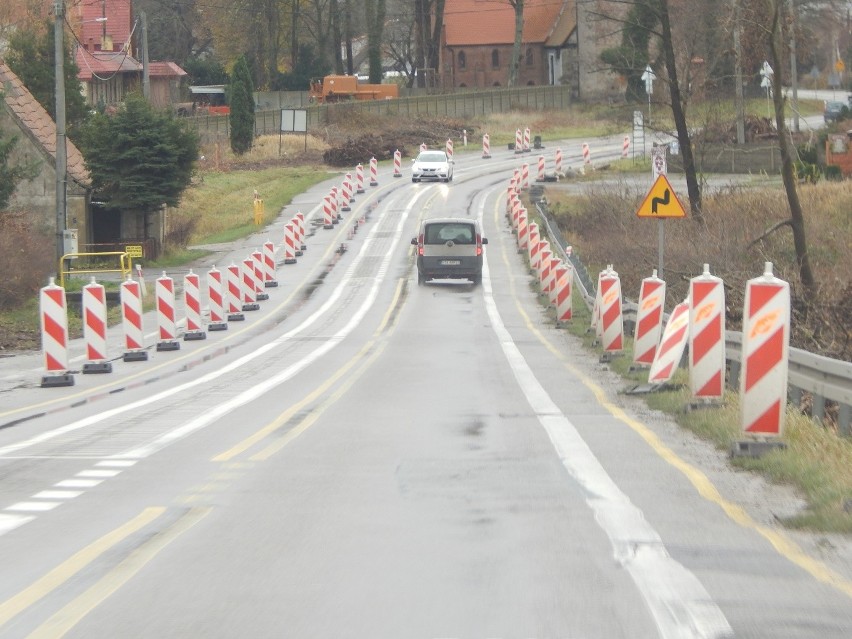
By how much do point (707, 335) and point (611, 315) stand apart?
7.71 metres

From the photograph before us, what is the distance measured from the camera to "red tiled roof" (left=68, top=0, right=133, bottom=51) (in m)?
90.8

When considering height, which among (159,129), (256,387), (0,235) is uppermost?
(159,129)

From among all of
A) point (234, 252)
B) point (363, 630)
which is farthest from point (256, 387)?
point (234, 252)

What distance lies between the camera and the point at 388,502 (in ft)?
26.3

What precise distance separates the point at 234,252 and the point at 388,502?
1430 inches

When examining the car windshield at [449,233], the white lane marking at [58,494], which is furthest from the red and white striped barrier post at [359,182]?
the white lane marking at [58,494]

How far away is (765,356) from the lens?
9.51 m

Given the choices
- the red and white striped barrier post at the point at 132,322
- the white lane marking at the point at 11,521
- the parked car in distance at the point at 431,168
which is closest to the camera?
the white lane marking at the point at 11,521

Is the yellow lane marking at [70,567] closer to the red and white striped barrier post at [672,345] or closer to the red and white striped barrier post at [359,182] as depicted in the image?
the red and white striped barrier post at [672,345]

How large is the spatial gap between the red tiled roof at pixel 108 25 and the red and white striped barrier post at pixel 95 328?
74523 millimetres

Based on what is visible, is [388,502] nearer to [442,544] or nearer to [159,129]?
[442,544]

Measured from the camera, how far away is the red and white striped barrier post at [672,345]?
13094mm

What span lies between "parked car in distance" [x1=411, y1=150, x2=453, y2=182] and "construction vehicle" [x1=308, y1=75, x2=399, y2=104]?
2729 centimetres

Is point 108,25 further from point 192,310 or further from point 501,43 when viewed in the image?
point 192,310
